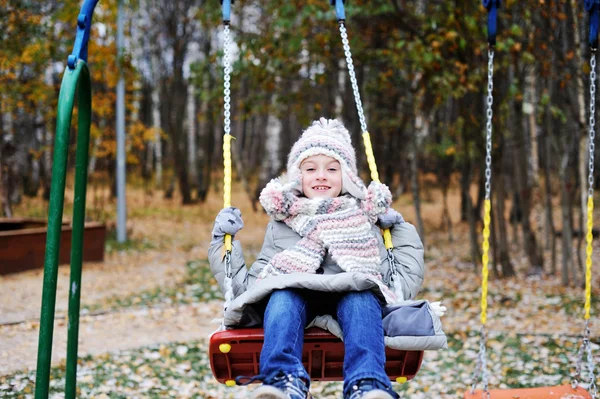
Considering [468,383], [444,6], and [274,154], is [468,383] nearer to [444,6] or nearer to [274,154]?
[444,6]

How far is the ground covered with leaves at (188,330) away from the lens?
5.07m

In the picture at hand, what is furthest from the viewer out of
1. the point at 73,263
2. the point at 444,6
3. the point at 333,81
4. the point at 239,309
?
the point at 333,81

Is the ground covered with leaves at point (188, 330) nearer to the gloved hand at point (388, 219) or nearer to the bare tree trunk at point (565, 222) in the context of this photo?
the bare tree trunk at point (565, 222)

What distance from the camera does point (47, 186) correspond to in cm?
1695

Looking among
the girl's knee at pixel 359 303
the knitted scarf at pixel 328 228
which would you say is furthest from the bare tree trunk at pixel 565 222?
the girl's knee at pixel 359 303

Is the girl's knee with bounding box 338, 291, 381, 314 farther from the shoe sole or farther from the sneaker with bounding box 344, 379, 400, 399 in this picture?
the shoe sole

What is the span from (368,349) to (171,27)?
61.2ft

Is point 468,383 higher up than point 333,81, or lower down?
lower down

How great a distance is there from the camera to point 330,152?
346 cm

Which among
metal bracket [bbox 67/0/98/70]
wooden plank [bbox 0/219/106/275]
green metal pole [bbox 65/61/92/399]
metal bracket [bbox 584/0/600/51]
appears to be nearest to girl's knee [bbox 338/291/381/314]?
green metal pole [bbox 65/61/92/399]

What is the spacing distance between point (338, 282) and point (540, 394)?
126cm

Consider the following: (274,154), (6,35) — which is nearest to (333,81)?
(274,154)

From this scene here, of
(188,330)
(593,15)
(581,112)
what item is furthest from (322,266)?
(581,112)

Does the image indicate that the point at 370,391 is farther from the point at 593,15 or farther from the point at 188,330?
the point at 188,330
